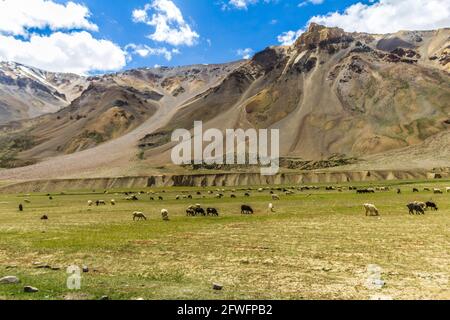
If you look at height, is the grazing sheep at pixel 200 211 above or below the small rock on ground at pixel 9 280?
above

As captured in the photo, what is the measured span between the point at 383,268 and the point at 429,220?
834 inches

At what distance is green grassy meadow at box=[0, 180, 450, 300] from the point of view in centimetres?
1694

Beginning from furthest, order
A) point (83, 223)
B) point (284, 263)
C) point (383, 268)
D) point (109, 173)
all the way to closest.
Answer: point (109, 173) < point (83, 223) < point (284, 263) < point (383, 268)

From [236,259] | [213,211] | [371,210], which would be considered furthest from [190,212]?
[236,259]

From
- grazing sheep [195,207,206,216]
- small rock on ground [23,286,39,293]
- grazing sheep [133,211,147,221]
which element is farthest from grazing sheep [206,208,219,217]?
small rock on ground [23,286,39,293]

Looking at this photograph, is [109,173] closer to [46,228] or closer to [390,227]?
[46,228]

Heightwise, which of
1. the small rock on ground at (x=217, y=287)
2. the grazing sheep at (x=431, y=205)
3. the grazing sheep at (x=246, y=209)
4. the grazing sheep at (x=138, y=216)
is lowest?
the small rock on ground at (x=217, y=287)

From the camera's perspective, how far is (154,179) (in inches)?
6486

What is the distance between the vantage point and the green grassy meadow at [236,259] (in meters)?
16.9

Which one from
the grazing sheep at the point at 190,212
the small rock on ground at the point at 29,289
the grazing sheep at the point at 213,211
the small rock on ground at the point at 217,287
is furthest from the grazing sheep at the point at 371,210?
the small rock on ground at the point at 29,289

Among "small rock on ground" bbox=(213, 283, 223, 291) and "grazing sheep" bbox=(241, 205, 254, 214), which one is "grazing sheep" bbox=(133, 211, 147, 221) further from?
"small rock on ground" bbox=(213, 283, 223, 291)

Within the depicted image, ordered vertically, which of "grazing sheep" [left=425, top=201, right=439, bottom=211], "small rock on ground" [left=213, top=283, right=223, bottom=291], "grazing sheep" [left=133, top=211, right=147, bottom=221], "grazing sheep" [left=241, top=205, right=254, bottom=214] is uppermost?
"grazing sheep" [left=425, top=201, right=439, bottom=211]

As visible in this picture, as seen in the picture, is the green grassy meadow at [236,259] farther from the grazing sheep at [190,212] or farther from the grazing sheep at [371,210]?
the grazing sheep at [190,212]
